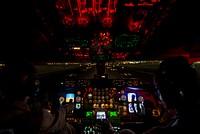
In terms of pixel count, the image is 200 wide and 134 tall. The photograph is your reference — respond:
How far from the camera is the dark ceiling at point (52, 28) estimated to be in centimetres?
356

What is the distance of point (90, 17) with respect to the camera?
14.2ft

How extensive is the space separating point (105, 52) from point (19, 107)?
7.52 feet

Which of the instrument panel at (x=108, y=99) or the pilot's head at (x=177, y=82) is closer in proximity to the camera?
the pilot's head at (x=177, y=82)

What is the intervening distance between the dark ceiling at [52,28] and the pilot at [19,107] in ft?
6.37

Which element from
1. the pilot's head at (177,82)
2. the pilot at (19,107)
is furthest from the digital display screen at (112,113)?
the pilot's head at (177,82)

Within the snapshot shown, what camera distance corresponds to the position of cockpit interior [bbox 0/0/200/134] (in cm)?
280

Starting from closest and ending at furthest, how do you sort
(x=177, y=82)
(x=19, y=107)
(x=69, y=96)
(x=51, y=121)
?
(x=177, y=82)
(x=19, y=107)
(x=51, y=121)
(x=69, y=96)

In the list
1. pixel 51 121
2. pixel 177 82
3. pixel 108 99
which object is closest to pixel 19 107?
pixel 51 121

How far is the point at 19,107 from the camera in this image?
3.93ft

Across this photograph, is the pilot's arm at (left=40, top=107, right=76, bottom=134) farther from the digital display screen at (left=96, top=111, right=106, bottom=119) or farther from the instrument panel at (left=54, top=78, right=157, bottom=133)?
the instrument panel at (left=54, top=78, right=157, bottom=133)

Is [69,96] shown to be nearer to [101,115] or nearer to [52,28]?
→ [101,115]

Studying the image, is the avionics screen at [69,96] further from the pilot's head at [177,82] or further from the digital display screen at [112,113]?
the pilot's head at [177,82]

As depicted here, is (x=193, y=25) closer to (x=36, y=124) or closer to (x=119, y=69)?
(x=119, y=69)

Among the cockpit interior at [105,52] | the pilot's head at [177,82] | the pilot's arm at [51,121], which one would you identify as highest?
the cockpit interior at [105,52]
